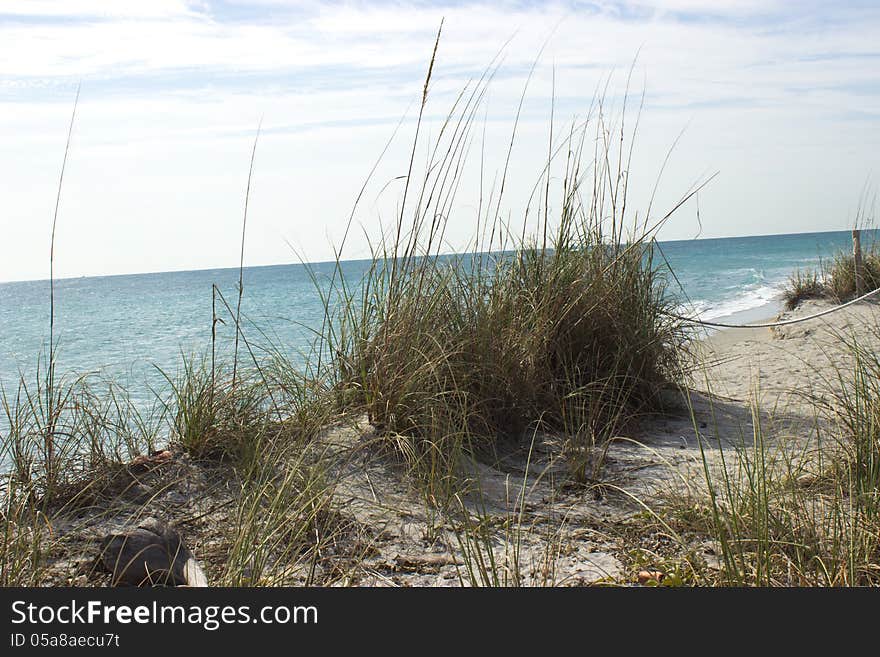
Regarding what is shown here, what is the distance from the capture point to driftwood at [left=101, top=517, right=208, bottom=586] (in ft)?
6.77

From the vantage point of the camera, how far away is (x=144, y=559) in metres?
2.06

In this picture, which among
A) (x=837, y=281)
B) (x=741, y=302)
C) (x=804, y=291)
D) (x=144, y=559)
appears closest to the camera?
(x=144, y=559)

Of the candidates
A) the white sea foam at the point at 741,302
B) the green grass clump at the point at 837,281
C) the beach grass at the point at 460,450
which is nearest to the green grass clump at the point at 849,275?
the green grass clump at the point at 837,281

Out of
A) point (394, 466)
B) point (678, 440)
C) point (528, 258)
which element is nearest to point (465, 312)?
point (528, 258)

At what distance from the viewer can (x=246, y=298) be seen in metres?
28.9

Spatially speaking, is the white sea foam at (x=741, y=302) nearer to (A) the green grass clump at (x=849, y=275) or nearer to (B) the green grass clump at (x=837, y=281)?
(B) the green grass clump at (x=837, y=281)

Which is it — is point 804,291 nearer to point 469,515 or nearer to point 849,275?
point 849,275

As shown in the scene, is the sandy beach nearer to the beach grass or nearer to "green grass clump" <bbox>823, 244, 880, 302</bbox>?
the beach grass

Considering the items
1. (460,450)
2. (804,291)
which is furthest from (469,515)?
(804,291)

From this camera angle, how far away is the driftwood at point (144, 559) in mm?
2062

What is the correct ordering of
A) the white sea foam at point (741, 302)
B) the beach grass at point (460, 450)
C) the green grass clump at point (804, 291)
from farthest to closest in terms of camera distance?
1. the white sea foam at point (741, 302)
2. the green grass clump at point (804, 291)
3. the beach grass at point (460, 450)

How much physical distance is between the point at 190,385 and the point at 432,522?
1144mm

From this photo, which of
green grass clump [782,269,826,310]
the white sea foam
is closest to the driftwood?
green grass clump [782,269,826,310]

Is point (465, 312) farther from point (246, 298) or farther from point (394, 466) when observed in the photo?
point (246, 298)
